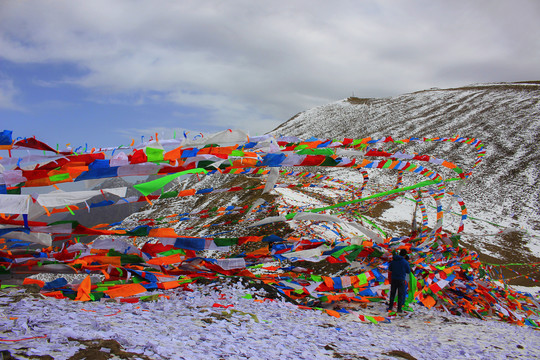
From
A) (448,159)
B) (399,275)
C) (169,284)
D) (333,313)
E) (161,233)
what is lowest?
(333,313)

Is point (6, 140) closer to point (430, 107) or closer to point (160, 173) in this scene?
point (160, 173)

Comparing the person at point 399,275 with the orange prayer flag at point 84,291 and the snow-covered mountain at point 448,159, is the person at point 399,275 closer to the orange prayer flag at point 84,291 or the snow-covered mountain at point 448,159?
the snow-covered mountain at point 448,159

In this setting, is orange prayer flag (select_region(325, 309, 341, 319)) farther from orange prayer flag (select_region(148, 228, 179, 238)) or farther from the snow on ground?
orange prayer flag (select_region(148, 228, 179, 238))

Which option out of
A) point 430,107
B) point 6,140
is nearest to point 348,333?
point 6,140

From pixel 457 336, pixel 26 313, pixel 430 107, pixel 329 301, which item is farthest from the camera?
pixel 430 107

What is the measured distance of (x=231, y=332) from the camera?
3811mm

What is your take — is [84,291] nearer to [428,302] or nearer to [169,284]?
[169,284]

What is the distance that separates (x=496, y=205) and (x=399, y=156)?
1813 cm

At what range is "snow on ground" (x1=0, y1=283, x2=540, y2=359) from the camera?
9.97 ft

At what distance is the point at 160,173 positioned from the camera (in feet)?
16.2

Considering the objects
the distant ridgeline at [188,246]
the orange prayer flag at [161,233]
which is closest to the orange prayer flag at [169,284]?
the distant ridgeline at [188,246]

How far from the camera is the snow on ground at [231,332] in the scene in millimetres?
3039

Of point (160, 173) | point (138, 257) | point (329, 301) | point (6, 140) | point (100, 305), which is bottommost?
point (329, 301)

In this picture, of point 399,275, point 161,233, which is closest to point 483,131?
point 399,275
